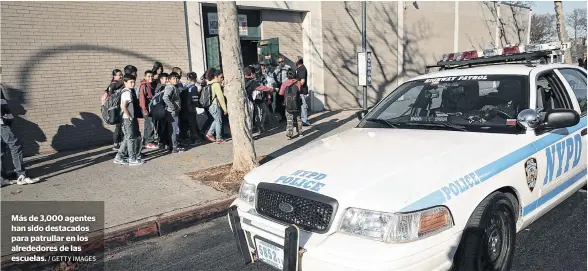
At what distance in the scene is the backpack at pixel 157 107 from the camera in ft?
24.5

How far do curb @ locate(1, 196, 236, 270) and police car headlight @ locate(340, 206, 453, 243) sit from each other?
281cm

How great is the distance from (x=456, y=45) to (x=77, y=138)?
52.0 feet

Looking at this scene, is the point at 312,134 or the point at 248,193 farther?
the point at 312,134

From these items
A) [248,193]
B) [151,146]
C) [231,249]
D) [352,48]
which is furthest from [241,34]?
[248,193]

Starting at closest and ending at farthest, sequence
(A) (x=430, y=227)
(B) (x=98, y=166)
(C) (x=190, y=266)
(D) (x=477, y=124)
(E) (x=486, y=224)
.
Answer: (A) (x=430, y=227)
(E) (x=486, y=224)
(D) (x=477, y=124)
(C) (x=190, y=266)
(B) (x=98, y=166)

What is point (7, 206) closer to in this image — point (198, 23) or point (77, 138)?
point (77, 138)

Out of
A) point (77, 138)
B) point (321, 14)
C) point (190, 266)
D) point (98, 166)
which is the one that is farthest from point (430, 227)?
point (321, 14)

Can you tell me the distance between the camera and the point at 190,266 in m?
3.78

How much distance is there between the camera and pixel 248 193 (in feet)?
10.7

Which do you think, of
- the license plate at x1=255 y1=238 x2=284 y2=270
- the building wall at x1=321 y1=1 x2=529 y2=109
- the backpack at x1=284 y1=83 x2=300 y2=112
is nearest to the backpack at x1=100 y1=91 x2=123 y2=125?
the backpack at x1=284 y1=83 x2=300 y2=112

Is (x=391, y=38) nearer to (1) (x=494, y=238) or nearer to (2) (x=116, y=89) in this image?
(2) (x=116, y=89)

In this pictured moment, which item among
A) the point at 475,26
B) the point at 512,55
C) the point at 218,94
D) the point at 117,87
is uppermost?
the point at 475,26

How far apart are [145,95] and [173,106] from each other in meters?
0.58

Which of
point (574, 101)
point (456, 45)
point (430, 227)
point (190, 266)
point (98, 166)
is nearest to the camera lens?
point (430, 227)
